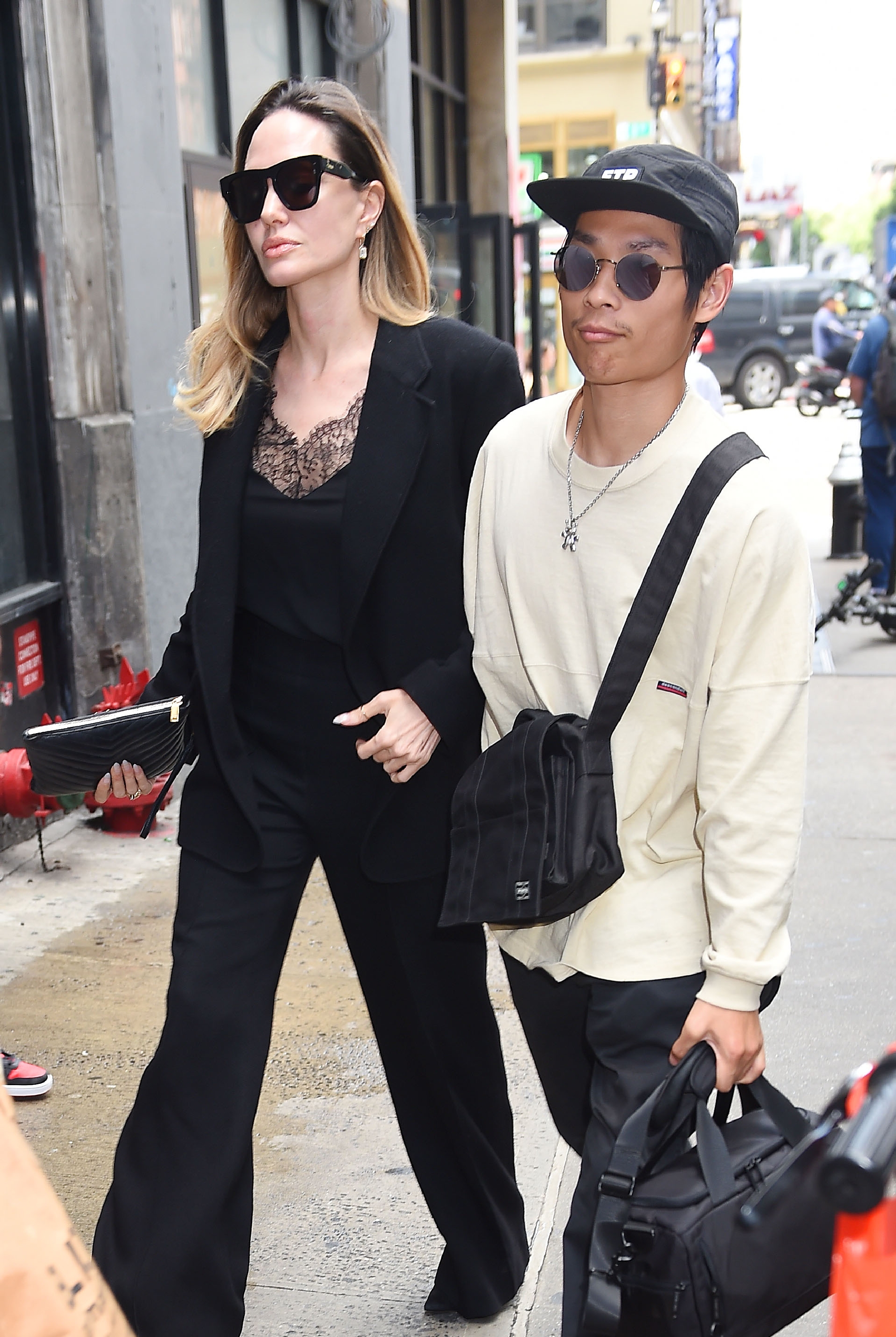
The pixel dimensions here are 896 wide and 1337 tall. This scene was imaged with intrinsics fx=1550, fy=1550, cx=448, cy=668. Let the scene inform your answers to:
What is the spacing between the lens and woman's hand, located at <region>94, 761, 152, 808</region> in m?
2.81

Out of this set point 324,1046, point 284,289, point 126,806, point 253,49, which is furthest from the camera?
point 253,49

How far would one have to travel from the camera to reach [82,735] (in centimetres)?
278

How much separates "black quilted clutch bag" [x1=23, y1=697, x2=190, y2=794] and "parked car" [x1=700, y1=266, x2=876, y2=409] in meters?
24.3

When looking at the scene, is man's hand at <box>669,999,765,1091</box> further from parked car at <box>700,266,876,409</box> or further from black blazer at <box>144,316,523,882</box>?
parked car at <box>700,266,876,409</box>

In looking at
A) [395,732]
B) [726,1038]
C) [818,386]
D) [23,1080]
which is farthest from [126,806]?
[818,386]

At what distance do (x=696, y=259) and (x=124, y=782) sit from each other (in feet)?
4.52

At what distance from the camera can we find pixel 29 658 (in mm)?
6281

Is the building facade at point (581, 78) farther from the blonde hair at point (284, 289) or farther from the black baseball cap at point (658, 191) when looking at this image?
the black baseball cap at point (658, 191)

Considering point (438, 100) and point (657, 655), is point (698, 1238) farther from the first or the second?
point (438, 100)

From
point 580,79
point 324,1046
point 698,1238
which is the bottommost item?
point 324,1046

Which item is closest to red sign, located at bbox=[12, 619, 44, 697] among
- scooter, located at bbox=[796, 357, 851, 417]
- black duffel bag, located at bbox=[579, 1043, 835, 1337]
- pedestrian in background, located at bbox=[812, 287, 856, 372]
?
black duffel bag, located at bbox=[579, 1043, 835, 1337]

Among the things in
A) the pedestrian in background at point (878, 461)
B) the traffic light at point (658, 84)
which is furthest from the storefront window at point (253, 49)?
the traffic light at point (658, 84)

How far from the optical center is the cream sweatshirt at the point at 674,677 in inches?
82.4

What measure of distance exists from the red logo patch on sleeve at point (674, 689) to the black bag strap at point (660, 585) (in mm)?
44
